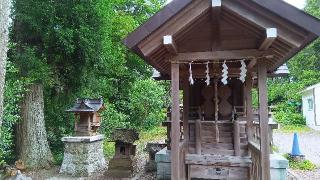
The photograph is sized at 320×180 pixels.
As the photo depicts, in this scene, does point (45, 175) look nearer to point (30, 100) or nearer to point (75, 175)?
point (75, 175)

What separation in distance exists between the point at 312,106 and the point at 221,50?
21.7 metres

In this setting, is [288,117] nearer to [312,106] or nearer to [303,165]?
[312,106]

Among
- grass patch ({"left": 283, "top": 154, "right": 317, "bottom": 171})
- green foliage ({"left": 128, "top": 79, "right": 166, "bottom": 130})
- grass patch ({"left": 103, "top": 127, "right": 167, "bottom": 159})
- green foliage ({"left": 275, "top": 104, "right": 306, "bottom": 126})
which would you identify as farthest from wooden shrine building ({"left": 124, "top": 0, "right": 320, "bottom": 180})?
green foliage ({"left": 275, "top": 104, "right": 306, "bottom": 126})

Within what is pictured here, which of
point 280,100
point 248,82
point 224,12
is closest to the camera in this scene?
point 224,12

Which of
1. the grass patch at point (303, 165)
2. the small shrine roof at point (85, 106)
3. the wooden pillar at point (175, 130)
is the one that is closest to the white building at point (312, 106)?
the grass patch at point (303, 165)

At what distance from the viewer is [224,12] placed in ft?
17.2

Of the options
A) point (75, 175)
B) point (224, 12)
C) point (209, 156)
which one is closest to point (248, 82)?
point (209, 156)

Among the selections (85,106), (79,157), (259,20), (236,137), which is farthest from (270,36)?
(79,157)

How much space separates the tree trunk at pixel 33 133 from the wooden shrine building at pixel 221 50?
602 centimetres

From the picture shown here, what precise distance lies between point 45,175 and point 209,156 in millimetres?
5657

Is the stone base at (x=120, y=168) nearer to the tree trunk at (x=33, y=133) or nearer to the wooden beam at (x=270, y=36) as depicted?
the tree trunk at (x=33, y=133)

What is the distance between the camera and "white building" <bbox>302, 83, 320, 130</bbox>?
23.1 metres

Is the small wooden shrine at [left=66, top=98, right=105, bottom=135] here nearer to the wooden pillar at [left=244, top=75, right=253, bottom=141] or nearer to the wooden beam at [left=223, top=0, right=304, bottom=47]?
the wooden pillar at [left=244, top=75, right=253, bottom=141]

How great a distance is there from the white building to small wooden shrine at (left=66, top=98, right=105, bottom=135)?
59.0ft
